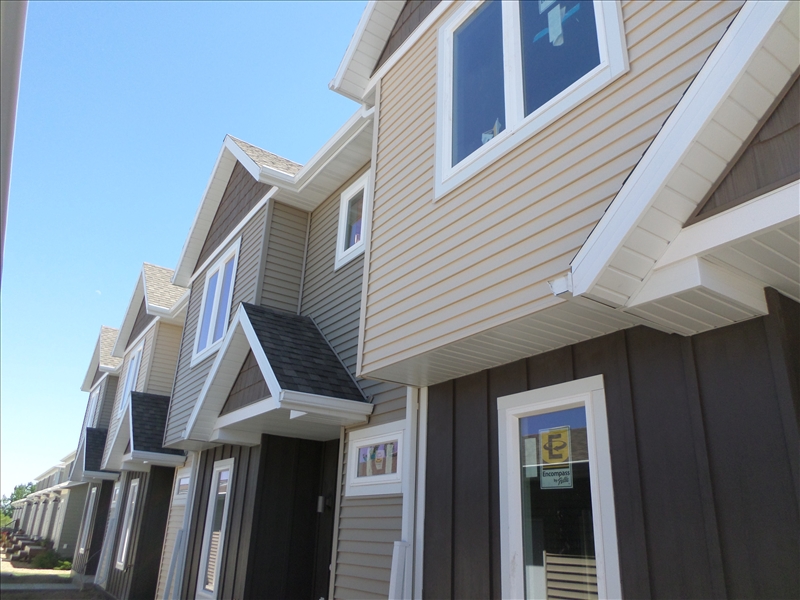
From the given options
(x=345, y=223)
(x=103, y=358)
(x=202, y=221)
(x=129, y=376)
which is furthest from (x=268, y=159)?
(x=103, y=358)

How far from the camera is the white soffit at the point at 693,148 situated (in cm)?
250

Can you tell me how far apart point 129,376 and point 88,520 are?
5.72 meters

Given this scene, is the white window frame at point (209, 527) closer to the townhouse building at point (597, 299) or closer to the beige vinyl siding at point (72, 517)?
the townhouse building at point (597, 299)

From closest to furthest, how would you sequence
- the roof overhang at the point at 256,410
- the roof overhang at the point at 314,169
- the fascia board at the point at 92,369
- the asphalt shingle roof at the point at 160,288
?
the roof overhang at the point at 256,410 < the roof overhang at the point at 314,169 < the asphalt shingle roof at the point at 160,288 < the fascia board at the point at 92,369

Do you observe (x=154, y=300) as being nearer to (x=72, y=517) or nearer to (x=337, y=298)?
(x=337, y=298)

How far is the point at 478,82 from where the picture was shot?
15.6 ft

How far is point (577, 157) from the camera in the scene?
3.61 m

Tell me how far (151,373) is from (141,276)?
149 inches

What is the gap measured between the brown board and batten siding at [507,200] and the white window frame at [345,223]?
5.18 feet

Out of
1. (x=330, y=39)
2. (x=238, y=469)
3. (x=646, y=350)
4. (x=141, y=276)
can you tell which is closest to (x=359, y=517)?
(x=238, y=469)

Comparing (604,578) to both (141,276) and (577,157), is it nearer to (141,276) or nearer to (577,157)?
(577,157)

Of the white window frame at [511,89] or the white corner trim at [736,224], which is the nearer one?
the white corner trim at [736,224]

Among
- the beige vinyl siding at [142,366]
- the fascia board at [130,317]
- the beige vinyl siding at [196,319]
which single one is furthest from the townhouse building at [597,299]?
the fascia board at [130,317]

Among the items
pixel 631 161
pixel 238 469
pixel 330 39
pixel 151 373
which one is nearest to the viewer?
pixel 631 161
